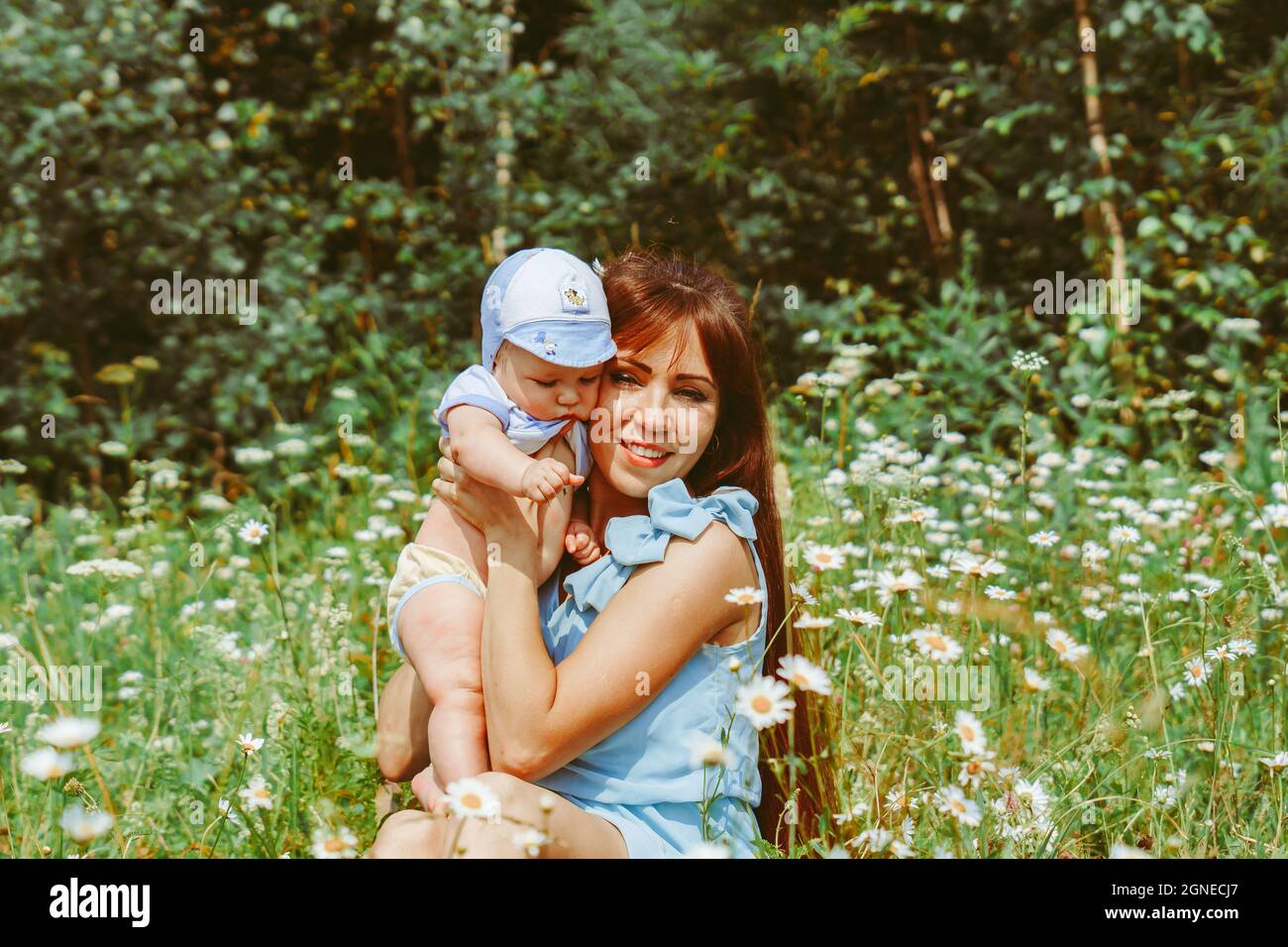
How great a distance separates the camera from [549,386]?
2.04 meters

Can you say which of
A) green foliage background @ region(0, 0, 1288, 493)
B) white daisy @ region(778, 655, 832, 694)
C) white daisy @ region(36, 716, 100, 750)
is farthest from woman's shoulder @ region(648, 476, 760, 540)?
green foliage background @ region(0, 0, 1288, 493)

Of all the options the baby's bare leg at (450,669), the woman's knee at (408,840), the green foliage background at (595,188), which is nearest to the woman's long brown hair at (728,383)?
the baby's bare leg at (450,669)

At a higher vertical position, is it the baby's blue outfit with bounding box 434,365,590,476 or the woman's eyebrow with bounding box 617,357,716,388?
the woman's eyebrow with bounding box 617,357,716,388

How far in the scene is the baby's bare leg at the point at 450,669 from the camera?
1905 mm

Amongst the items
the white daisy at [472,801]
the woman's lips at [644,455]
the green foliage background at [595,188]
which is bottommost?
the white daisy at [472,801]

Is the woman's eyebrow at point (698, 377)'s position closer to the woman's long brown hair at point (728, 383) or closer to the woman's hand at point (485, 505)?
the woman's long brown hair at point (728, 383)

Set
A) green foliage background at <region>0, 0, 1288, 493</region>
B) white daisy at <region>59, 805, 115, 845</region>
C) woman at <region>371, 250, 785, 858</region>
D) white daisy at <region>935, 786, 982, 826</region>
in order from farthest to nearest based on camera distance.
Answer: green foliage background at <region>0, 0, 1288, 493</region> → woman at <region>371, 250, 785, 858</region> → white daisy at <region>935, 786, 982, 826</region> → white daisy at <region>59, 805, 115, 845</region>

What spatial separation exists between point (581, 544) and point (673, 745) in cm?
39

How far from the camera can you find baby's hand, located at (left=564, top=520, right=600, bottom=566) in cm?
203

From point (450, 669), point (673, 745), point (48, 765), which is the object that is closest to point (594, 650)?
point (673, 745)

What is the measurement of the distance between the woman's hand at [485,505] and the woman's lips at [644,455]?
0.63ft

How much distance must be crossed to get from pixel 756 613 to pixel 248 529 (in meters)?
1.01

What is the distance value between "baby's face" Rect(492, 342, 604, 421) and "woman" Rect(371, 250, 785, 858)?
0.11 feet

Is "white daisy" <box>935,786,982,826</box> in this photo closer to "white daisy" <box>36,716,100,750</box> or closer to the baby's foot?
the baby's foot
